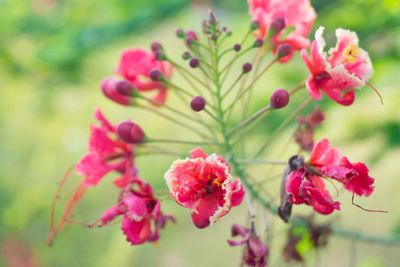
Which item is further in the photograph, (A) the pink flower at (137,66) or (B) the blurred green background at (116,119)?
(B) the blurred green background at (116,119)

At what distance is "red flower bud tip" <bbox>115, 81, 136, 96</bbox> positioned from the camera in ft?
3.26

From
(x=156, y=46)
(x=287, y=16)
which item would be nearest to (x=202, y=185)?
(x=156, y=46)

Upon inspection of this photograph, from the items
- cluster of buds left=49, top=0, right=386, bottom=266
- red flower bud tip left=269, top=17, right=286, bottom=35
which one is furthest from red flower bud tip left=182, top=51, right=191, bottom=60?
red flower bud tip left=269, top=17, right=286, bottom=35

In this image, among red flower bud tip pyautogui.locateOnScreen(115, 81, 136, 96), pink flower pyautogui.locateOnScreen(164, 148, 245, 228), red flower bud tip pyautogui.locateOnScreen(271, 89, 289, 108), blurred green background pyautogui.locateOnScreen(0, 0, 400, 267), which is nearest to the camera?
pink flower pyautogui.locateOnScreen(164, 148, 245, 228)

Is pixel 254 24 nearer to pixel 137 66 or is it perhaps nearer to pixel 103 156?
pixel 137 66

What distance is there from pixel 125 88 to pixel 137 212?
1.05ft

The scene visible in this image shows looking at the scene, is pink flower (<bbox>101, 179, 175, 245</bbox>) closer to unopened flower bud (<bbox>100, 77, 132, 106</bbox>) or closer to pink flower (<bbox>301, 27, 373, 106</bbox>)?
unopened flower bud (<bbox>100, 77, 132, 106</bbox>)

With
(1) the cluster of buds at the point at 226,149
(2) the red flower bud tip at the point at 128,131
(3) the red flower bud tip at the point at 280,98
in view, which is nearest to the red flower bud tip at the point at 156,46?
(1) the cluster of buds at the point at 226,149

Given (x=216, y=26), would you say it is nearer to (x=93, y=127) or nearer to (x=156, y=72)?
(x=156, y=72)

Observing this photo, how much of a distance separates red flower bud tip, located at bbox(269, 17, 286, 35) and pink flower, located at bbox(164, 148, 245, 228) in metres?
0.43

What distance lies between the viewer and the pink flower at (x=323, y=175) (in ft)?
2.53

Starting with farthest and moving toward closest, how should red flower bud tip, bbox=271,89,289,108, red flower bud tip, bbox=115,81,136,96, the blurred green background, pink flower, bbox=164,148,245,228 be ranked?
the blurred green background, red flower bud tip, bbox=115,81,136,96, red flower bud tip, bbox=271,89,289,108, pink flower, bbox=164,148,245,228

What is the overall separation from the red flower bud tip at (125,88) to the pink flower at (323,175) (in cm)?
45

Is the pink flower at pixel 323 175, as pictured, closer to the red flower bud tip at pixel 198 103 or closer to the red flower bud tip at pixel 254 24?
the red flower bud tip at pixel 198 103
